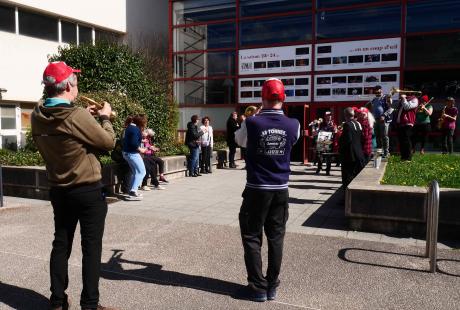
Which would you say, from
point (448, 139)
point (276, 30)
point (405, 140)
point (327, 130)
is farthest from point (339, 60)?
point (405, 140)

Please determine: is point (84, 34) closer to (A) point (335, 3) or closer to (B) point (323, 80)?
(B) point (323, 80)

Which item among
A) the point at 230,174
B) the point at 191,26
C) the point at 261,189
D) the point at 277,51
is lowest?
the point at 230,174

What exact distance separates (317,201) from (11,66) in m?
12.2

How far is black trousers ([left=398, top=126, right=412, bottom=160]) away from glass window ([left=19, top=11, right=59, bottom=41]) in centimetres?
1345

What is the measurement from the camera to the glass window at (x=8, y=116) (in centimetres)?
1499

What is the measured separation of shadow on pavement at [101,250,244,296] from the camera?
158 inches

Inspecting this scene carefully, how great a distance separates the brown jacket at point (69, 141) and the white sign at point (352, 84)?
13419 millimetres

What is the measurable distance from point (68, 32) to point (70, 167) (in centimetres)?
1604

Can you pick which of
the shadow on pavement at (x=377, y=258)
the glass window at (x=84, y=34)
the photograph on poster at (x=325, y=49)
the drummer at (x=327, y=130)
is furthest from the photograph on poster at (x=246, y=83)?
the shadow on pavement at (x=377, y=258)

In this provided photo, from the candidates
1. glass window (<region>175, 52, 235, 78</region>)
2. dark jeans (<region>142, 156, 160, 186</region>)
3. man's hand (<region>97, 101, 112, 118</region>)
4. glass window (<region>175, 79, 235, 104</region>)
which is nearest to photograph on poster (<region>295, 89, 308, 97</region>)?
glass window (<region>175, 79, 235, 104</region>)

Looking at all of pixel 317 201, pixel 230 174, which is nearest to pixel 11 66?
pixel 230 174

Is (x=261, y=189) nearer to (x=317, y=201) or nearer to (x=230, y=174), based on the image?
(x=317, y=201)

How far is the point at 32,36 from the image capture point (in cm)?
1590

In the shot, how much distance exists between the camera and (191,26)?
720 inches
